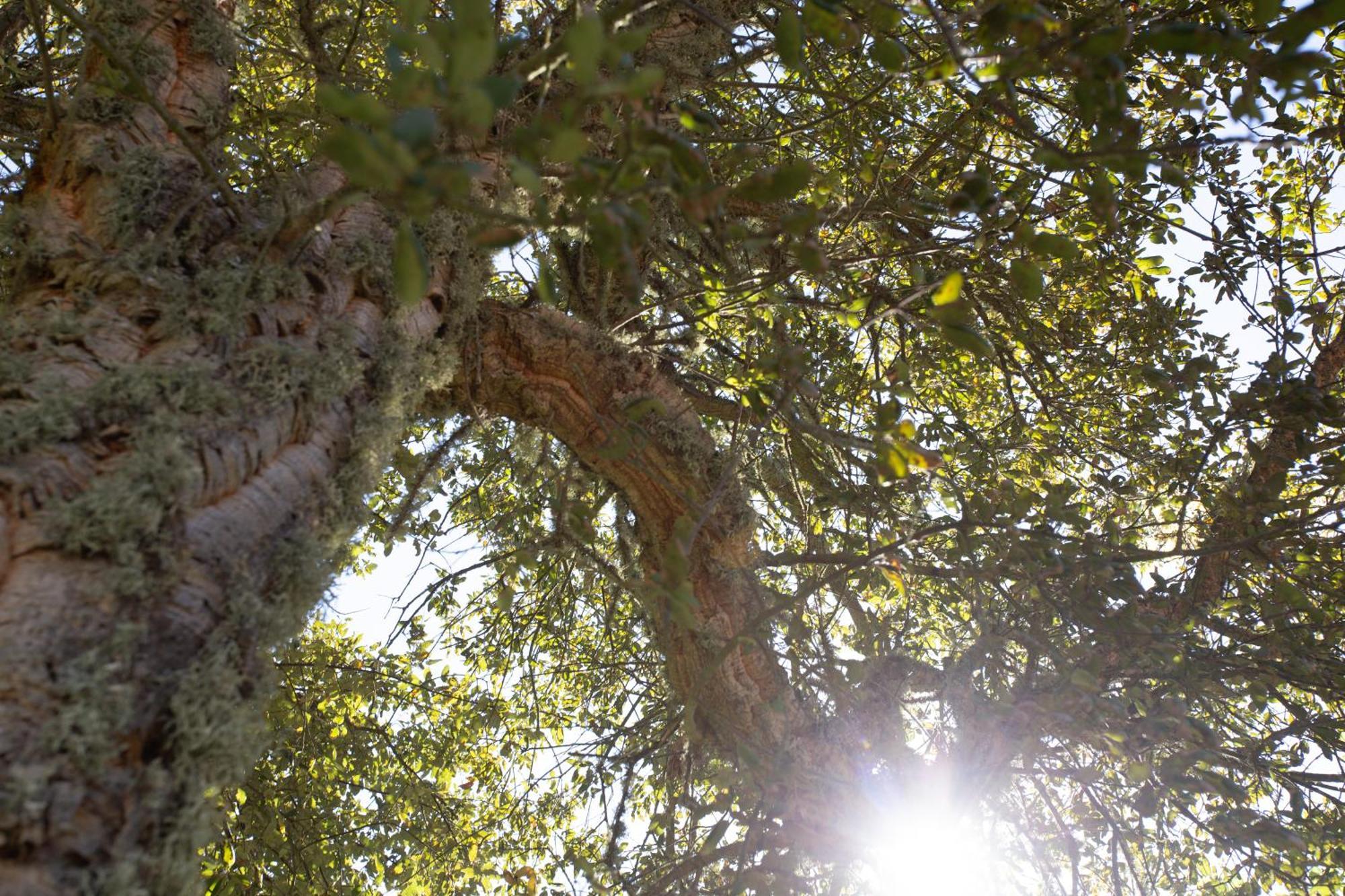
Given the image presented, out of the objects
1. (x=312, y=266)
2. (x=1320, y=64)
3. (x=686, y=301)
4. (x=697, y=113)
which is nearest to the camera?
(x=1320, y=64)

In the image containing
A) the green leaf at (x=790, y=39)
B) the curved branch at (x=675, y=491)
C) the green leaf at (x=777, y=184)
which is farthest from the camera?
the curved branch at (x=675, y=491)

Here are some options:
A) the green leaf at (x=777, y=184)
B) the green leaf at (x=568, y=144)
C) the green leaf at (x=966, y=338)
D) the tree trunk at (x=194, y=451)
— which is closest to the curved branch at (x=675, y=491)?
the tree trunk at (x=194, y=451)

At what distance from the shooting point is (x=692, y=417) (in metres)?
3.04

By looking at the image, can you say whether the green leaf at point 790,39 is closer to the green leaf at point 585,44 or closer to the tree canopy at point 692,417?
the tree canopy at point 692,417

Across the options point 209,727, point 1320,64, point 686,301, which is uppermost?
point 686,301

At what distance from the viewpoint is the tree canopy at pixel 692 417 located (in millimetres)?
1343

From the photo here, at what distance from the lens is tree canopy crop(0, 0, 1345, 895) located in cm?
134

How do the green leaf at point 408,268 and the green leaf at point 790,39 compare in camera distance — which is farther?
the green leaf at point 790,39

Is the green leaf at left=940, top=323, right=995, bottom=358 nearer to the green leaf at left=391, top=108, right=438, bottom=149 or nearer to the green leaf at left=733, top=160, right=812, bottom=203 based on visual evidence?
the green leaf at left=733, top=160, right=812, bottom=203

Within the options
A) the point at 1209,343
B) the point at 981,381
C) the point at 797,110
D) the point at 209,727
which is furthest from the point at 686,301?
the point at 209,727

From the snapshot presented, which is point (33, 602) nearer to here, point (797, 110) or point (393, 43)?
point (393, 43)

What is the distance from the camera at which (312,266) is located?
6.32 ft

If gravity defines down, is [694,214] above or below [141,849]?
above

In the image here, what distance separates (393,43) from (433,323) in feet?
3.86
